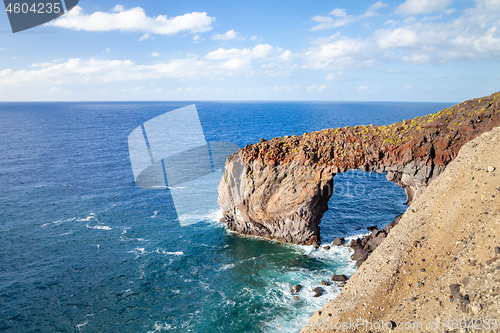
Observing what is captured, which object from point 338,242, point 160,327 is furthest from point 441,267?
point 160,327

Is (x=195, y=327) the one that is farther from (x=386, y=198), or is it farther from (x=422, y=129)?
(x=386, y=198)

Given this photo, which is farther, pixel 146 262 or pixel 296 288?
pixel 146 262

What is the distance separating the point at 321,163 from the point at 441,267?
20623mm

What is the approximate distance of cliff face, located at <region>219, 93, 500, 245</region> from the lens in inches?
1388

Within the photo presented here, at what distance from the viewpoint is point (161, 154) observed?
3595 inches

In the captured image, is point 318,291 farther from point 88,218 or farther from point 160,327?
point 88,218

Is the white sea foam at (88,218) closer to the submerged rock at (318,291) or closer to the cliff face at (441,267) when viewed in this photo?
the submerged rock at (318,291)

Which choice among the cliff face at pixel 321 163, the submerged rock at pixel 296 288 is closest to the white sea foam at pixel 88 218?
the cliff face at pixel 321 163

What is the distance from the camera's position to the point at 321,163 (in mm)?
40531

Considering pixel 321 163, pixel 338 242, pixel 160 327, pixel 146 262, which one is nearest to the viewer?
pixel 160 327

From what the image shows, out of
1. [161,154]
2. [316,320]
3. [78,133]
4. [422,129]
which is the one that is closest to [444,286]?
[316,320]

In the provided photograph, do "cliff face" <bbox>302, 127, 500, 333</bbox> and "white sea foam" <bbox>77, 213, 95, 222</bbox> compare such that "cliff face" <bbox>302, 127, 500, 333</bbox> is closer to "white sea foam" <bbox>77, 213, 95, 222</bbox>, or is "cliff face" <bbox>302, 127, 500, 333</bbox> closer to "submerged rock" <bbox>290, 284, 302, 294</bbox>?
"submerged rock" <bbox>290, 284, 302, 294</bbox>

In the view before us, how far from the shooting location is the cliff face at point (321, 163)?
116ft

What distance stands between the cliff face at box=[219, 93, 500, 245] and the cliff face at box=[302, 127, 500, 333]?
20.5 feet
